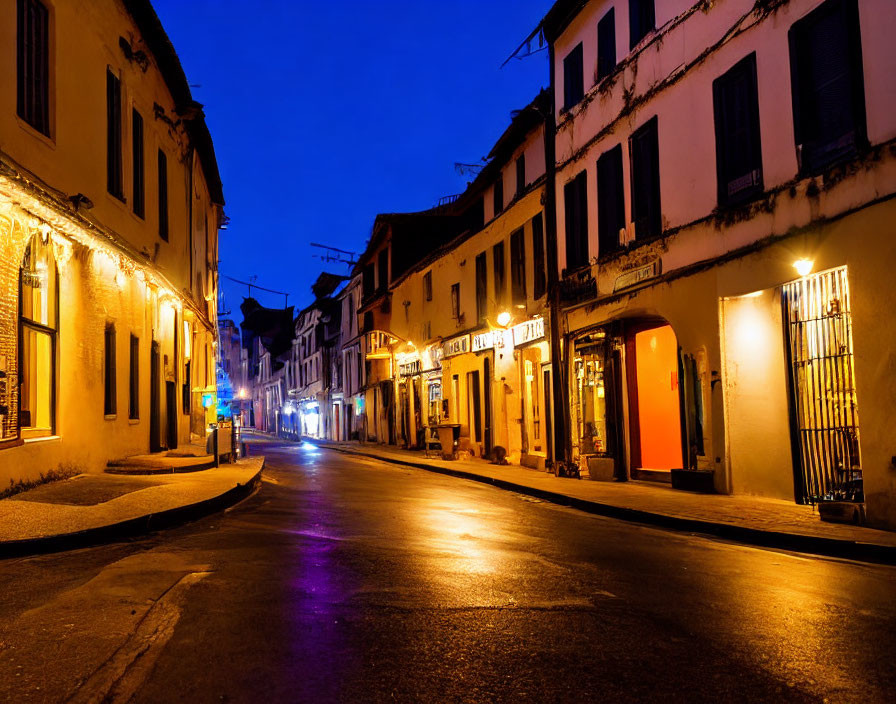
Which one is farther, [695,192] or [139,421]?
[139,421]

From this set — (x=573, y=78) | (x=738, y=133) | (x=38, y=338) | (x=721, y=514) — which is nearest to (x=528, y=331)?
(x=573, y=78)

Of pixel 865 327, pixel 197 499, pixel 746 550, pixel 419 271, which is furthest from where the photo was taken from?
pixel 419 271

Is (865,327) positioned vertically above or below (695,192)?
below

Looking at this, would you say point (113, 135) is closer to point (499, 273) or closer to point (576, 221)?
point (576, 221)

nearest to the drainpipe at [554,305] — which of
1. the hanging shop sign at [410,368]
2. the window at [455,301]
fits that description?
the window at [455,301]

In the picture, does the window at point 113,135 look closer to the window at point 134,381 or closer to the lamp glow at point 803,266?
the window at point 134,381

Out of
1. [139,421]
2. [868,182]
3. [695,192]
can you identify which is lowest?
[139,421]

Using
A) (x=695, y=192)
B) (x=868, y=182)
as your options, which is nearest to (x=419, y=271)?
(x=695, y=192)

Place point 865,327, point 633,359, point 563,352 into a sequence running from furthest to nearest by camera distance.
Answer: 1. point 563,352
2. point 633,359
3. point 865,327

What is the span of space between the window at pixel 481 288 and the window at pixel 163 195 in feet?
32.2

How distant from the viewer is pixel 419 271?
→ 34656 mm

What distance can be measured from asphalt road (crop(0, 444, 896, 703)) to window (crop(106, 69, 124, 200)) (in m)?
9.56

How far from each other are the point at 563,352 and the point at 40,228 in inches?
464

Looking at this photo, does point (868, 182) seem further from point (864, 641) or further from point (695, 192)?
point (864, 641)
